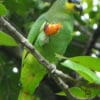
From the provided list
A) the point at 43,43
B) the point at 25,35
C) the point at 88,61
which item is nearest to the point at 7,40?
the point at 88,61

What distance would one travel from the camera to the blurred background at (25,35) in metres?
1.48

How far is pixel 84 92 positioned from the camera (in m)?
0.87

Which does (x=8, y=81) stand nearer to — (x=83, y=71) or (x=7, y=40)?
(x=7, y=40)

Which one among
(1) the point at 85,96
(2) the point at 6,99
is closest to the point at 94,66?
(1) the point at 85,96

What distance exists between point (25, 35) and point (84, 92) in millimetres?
885

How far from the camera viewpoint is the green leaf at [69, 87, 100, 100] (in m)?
0.85

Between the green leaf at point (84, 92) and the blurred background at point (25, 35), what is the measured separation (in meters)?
0.43

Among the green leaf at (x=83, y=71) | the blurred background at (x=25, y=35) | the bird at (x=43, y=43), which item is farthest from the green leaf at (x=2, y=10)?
the blurred background at (x=25, y=35)

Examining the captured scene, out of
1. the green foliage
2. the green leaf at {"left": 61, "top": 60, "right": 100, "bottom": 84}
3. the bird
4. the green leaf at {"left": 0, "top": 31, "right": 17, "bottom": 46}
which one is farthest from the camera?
the green foliage

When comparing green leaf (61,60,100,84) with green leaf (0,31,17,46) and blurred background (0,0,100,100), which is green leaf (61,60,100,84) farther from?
blurred background (0,0,100,100)

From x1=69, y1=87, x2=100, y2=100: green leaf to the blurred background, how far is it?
1.41 feet

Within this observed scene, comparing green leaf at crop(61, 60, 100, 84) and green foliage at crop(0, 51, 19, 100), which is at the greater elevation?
green leaf at crop(61, 60, 100, 84)

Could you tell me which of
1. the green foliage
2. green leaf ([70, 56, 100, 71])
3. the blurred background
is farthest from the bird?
green leaf ([70, 56, 100, 71])

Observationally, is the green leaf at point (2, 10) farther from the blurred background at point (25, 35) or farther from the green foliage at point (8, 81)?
the green foliage at point (8, 81)
